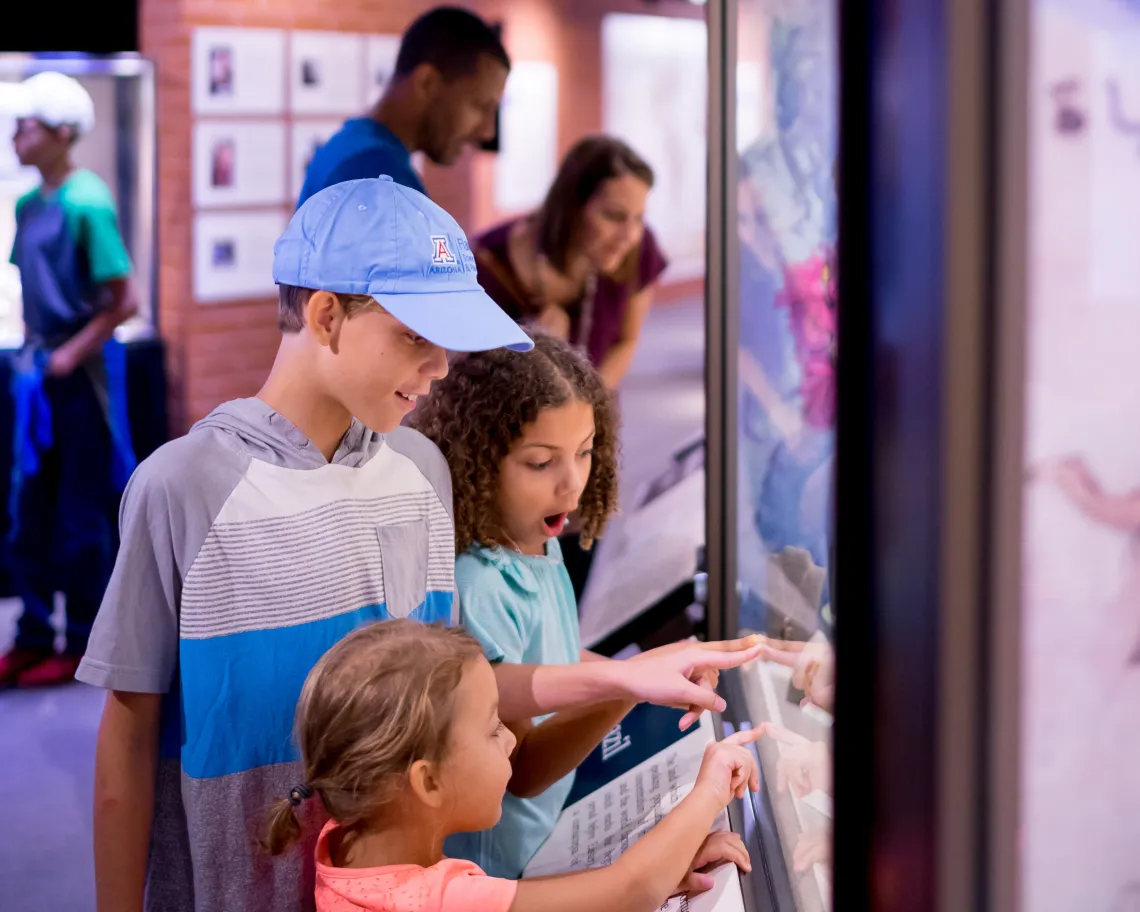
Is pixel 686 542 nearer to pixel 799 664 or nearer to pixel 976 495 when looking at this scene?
pixel 799 664

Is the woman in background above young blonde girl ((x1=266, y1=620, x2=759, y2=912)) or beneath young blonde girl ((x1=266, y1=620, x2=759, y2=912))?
above

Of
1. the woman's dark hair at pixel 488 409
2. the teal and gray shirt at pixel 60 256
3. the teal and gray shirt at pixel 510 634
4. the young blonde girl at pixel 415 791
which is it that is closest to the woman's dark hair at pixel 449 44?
the teal and gray shirt at pixel 60 256

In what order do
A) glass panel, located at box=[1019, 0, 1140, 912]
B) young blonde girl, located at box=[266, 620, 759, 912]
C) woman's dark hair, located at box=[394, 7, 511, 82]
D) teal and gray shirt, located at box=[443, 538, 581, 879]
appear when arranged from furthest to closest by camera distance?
woman's dark hair, located at box=[394, 7, 511, 82] < teal and gray shirt, located at box=[443, 538, 581, 879] < young blonde girl, located at box=[266, 620, 759, 912] < glass panel, located at box=[1019, 0, 1140, 912]

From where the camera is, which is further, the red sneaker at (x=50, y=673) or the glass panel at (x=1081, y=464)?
the red sneaker at (x=50, y=673)

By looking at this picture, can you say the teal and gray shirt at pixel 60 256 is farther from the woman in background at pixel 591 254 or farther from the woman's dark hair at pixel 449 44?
the woman in background at pixel 591 254

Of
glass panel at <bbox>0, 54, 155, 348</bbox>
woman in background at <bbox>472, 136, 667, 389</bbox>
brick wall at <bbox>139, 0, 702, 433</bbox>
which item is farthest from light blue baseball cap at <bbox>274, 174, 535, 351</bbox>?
glass panel at <bbox>0, 54, 155, 348</bbox>

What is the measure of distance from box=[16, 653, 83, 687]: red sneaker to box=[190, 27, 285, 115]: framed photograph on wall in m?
1.67

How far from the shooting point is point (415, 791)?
96cm

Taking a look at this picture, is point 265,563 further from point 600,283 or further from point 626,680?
point 600,283

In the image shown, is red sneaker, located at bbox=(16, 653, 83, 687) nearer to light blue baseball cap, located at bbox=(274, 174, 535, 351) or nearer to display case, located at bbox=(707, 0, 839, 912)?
display case, located at bbox=(707, 0, 839, 912)

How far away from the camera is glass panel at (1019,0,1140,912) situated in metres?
0.54

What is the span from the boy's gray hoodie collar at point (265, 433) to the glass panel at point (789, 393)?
1.52 feet

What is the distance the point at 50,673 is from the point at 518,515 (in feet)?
9.01

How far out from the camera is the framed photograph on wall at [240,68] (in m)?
3.14
